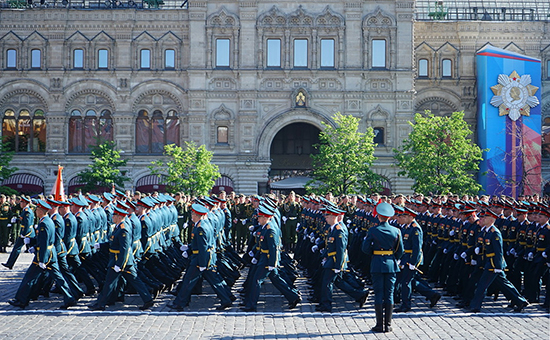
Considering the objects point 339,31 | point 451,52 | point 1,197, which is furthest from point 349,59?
point 1,197

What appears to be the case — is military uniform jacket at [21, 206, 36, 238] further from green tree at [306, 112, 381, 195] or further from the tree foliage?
the tree foliage

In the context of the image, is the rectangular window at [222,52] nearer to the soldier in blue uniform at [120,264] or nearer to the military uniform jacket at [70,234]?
the military uniform jacket at [70,234]

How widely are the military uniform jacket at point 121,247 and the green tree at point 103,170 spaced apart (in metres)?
29.4

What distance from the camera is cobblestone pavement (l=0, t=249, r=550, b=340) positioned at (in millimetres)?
12562

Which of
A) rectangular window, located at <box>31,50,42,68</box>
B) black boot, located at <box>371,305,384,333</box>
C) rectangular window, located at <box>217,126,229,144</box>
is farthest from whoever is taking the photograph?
rectangular window, located at <box>31,50,42,68</box>

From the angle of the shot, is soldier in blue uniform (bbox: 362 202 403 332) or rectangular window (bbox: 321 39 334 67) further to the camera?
rectangular window (bbox: 321 39 334 67)

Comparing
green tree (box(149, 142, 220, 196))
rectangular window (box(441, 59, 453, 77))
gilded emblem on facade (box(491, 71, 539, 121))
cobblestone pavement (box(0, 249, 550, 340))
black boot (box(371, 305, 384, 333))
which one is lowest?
cobblestone pavement (box(0, 249, 550, 340))

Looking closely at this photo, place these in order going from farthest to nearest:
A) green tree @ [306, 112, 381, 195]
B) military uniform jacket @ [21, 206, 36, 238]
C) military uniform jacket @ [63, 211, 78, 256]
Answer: green tree @ [306, 112, 381, 195]
military uniform jacket @ [21, 206, 36, 238]
military uniform jacket @ [63, 211, 78, 256]

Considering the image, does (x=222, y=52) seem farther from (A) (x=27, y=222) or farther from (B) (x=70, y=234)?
(B) (x=70, y=234)

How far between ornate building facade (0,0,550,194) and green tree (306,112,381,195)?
3.75 meters

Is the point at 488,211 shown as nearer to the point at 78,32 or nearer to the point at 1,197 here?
the point at 1,197

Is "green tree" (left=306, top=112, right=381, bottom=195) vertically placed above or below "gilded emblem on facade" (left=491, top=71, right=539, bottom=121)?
below

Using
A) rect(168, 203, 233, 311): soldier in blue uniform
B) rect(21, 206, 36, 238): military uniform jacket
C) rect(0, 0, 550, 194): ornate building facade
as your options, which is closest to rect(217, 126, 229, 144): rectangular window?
rect(0, 0, 550, 194): ornate building facade

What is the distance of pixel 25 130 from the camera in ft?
156
